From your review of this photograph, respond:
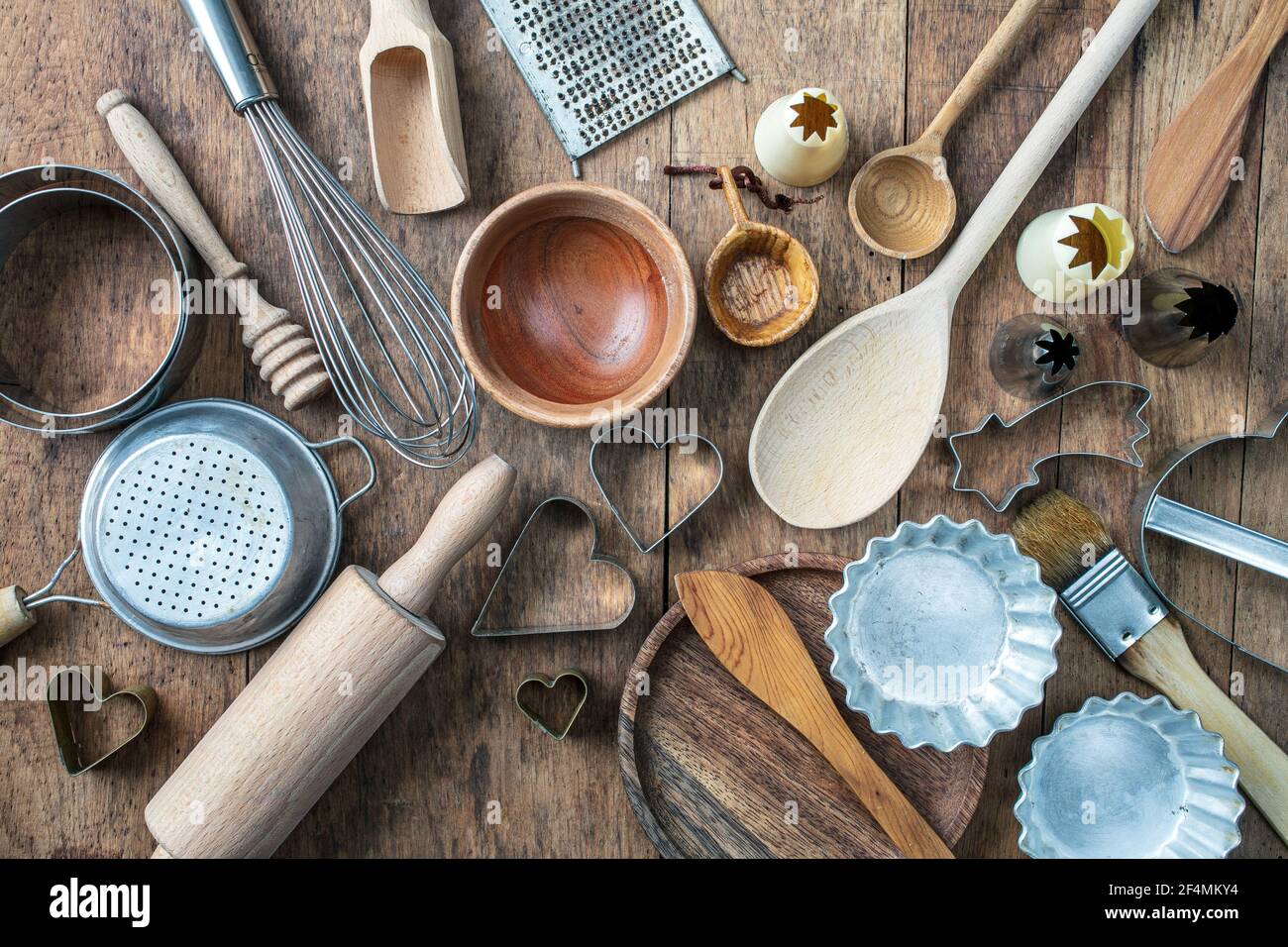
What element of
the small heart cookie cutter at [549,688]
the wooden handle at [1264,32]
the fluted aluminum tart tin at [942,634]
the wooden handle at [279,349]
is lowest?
the small heart cookie cutter at [549,688]

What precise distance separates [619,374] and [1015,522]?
364mm

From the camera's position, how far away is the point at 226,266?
670 millimetres

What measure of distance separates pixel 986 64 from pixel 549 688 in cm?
63

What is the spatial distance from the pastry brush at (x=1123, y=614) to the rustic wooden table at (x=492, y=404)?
0.02 m

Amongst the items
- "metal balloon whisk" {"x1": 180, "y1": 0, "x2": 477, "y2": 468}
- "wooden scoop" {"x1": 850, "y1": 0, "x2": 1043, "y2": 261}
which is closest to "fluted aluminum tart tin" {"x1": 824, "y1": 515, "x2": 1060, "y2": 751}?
"wooden scoop" {"x1": 850, "y1": 0, "x2": 1043, "y2": 261}

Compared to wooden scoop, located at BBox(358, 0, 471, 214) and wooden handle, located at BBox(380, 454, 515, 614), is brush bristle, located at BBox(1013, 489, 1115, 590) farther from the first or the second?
wooden scoop, located at BBox(358, 0, 471, 214)

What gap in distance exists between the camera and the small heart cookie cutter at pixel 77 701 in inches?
26.4

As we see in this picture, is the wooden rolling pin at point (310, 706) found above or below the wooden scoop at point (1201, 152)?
below

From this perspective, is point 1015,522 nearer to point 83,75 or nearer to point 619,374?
point 619,374

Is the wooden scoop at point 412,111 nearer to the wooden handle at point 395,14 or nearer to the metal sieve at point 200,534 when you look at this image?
the wooden handle at point 395,14

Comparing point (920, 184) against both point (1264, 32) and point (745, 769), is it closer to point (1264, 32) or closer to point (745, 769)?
point (1264, 32)

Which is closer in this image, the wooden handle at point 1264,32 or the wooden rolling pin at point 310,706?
the wooden rolling pin at point 310,706

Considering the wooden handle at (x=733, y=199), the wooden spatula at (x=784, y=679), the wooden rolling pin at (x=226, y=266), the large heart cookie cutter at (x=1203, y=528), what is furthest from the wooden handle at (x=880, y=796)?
the wooden rolling pin at (x=226, y=266)
